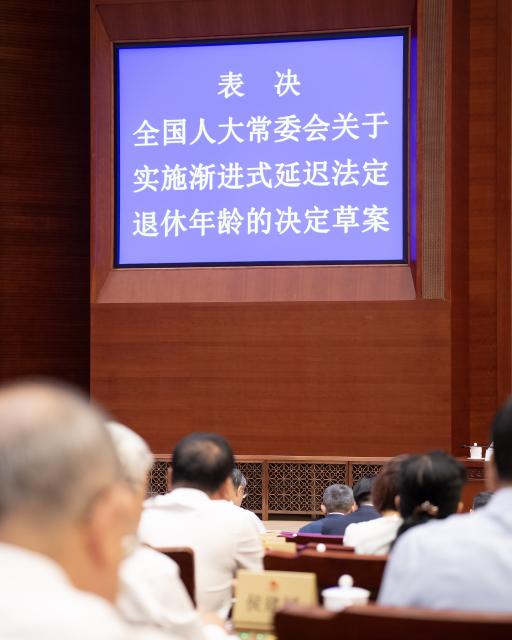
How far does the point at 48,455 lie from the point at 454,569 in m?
0.82

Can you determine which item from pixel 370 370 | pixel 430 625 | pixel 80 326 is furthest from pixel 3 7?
pixel 430 625

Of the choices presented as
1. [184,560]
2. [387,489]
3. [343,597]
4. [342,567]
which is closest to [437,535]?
[343,597]

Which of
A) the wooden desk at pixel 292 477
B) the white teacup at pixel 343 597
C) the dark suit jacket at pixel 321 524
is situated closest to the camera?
the white teacup at pixel 343 597

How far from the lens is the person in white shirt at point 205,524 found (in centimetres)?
246

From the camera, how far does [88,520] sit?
0.86 m

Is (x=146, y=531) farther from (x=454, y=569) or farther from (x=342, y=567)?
(x=454, y=569)

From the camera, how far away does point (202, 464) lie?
8.11 ft

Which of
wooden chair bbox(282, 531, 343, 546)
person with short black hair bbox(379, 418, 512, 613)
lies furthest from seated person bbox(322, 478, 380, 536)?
person with short black hair bbox(379, 418, 512, 613)

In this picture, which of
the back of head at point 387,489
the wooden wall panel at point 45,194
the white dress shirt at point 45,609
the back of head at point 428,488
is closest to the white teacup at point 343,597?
the back of head at point 428,488

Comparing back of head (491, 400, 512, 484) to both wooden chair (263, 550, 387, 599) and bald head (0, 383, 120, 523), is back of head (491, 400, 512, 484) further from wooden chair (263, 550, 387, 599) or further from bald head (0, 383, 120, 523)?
bald head (0, 383, 120, 523)

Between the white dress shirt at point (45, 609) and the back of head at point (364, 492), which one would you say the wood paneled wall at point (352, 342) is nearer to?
the back of head at point (364, 492)

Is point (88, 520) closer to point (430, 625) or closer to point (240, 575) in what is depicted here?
point (430, 625)

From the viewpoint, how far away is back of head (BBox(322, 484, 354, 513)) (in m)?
4.61

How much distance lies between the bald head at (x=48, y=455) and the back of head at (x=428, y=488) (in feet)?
A: 4.86
